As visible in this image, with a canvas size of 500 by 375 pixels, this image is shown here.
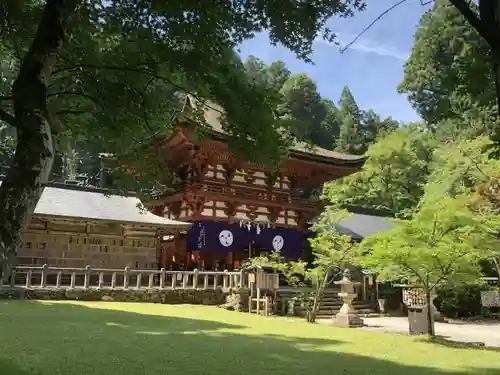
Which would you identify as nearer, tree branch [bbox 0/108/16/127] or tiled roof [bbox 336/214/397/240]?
tree branch [bbox 0/108/16/127]

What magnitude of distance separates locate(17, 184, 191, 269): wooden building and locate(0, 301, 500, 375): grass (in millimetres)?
6193

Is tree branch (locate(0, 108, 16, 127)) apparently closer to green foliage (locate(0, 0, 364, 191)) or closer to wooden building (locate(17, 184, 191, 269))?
green foliage (locate(0, 0, 364, 191))

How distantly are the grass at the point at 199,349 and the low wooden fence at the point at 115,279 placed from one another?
3981mm

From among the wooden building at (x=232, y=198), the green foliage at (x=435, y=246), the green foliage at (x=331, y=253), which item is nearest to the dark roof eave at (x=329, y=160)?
the wooden building at (x=232, y=198)

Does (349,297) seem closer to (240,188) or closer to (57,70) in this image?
(240,188)

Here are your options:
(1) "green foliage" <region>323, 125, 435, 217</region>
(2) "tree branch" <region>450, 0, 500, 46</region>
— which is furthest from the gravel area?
(1) "green foliage" <region>323, 125, 435, 217</region>

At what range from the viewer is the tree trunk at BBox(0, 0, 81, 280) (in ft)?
13.4

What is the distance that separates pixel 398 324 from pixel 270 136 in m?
12.9

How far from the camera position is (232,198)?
80.2ft

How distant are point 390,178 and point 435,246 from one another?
24882 mm

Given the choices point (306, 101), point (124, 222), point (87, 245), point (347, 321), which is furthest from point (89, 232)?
point (306, 101)

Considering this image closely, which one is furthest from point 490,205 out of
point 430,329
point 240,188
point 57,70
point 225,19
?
point 57,70

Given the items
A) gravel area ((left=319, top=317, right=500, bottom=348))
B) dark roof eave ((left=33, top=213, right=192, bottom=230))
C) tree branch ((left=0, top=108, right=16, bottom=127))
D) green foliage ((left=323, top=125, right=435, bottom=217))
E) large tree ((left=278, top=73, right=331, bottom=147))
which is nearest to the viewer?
tree branch ((left=0, top=108, right=16, bottom=127))

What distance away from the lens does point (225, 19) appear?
6625 millimetres
